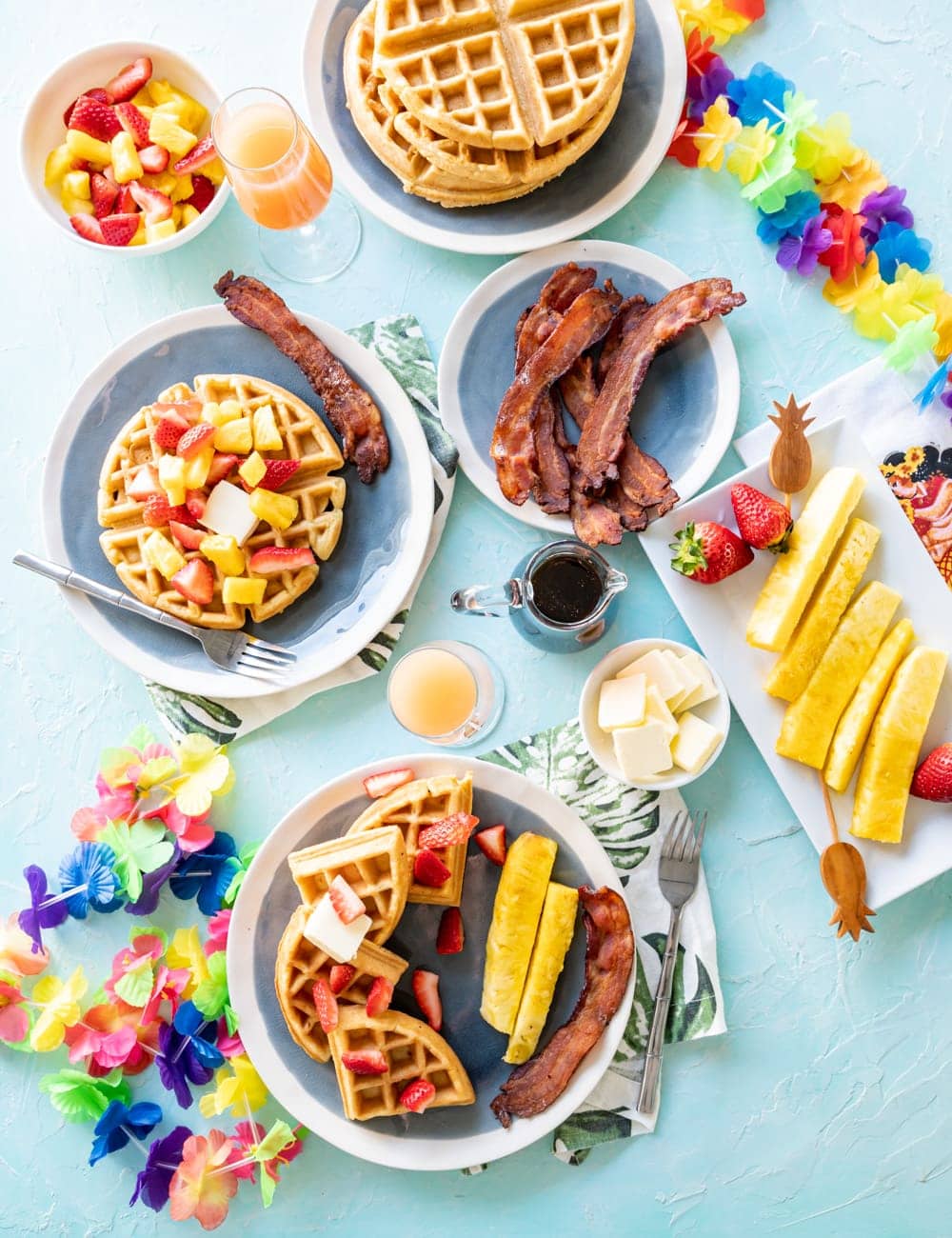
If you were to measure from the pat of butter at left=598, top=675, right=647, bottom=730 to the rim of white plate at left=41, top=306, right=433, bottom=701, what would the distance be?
21.3 inches

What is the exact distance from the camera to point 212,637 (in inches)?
104

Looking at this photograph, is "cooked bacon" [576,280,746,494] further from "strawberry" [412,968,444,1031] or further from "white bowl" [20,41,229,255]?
"strawberry" [412,968,444,1031]

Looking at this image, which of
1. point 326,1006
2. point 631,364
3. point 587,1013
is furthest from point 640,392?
point 326,1006

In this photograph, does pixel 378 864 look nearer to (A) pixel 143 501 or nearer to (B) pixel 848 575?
(A) pixel 143 501

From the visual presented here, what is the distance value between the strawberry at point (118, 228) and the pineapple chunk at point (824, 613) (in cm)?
190

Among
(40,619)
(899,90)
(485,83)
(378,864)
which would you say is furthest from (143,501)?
(899,90)

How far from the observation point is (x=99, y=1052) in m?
2.68

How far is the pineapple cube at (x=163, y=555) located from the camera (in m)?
2.58

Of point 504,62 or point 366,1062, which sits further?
point 504,62

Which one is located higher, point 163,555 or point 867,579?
point 163,555

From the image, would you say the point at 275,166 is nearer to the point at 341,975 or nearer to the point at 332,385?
the point at 332,385

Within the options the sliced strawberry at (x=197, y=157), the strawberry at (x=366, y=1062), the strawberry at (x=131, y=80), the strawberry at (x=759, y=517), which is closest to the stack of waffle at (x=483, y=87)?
the sliced strawberry at (x=197, y=157)

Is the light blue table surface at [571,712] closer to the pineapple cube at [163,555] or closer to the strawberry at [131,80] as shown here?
the strawberry at [131,80]

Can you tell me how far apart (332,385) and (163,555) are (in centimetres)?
57
